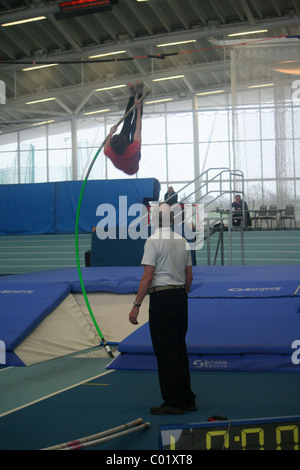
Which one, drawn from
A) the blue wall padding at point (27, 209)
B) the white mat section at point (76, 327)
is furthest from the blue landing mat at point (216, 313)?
the blue wall padding at point (27, 209)

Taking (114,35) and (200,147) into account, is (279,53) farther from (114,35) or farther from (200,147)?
(200,147)

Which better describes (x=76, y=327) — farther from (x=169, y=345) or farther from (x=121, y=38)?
(x=121, y=38)

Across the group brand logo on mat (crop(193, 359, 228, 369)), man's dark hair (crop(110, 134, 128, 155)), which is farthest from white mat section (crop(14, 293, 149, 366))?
man's dark hair (crop(110, 134, 128, 155))

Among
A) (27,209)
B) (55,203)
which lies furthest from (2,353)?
(27,209)

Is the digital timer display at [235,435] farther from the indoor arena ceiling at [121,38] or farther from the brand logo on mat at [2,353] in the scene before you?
the indoor arena ceiling at [121,38]

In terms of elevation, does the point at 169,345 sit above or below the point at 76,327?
above

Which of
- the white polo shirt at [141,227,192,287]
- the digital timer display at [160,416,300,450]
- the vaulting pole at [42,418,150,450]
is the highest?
the white polo shirt at [141,227,192,287]

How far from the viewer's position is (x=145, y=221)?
12.0 m

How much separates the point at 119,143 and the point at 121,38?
671cm

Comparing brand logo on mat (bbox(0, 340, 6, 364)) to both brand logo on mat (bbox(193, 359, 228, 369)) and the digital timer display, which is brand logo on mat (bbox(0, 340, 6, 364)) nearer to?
brand logo on mat (bbox(193, 359, 228, 369))

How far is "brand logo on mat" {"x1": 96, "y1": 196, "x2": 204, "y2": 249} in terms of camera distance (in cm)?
398

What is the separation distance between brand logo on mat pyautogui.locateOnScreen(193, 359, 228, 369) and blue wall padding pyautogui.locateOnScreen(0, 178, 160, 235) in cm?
1150

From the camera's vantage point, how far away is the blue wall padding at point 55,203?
16.6m

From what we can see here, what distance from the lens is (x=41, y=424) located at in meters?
3.51
